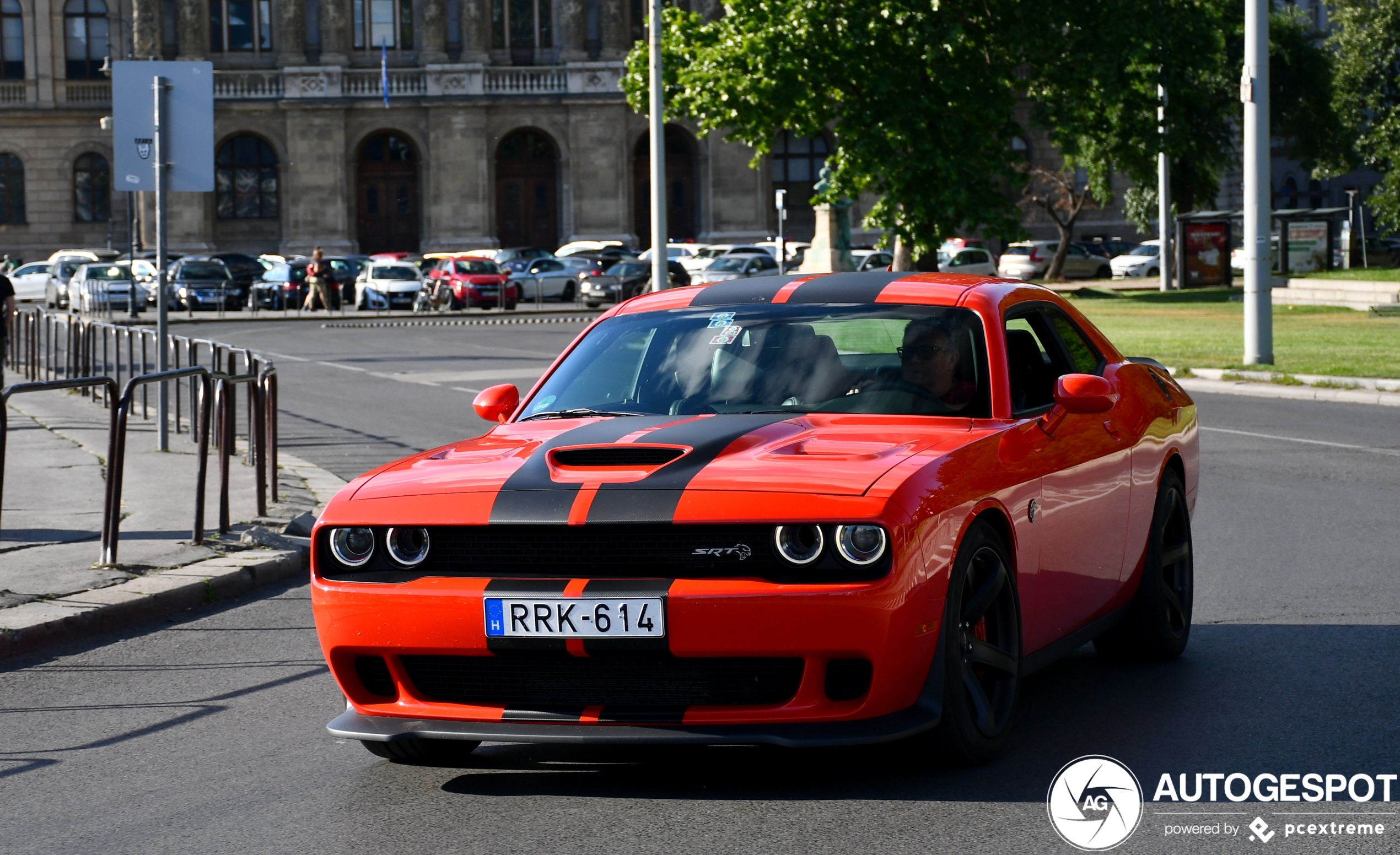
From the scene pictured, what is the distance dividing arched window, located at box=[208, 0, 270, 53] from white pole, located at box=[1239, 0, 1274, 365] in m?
57.0

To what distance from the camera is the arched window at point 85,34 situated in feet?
250

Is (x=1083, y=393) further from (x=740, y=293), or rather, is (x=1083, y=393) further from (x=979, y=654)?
(x=740, y=293)

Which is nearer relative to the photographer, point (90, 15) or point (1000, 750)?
point (1000, 750)

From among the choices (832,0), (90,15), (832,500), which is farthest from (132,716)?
(90,15)

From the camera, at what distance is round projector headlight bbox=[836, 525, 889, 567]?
4805 mm

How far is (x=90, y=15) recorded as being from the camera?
7656 centimetres

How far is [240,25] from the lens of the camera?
73.4m

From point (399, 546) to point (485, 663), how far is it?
43 cm

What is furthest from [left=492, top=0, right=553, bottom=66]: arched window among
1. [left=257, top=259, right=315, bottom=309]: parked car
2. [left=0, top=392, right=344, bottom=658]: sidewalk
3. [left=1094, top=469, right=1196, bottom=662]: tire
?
[left=1094, top=469, right=1196, bottom=662]: tire

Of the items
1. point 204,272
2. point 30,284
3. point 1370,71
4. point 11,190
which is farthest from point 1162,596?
point 11,190

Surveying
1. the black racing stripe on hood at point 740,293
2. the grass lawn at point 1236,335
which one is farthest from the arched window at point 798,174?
the black racing stripe on hood at point 740,293

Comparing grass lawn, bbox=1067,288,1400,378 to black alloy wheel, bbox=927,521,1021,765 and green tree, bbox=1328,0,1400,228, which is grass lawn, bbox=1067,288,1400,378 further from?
black alloy wheel, bbox=927,521,1021,765

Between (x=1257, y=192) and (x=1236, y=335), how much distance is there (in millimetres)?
7482

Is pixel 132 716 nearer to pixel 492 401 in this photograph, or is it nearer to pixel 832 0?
pixel 492 401
